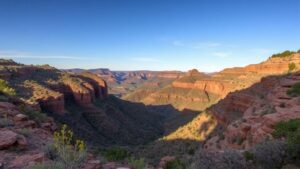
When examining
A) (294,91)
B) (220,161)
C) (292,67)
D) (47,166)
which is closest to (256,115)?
(294,91)

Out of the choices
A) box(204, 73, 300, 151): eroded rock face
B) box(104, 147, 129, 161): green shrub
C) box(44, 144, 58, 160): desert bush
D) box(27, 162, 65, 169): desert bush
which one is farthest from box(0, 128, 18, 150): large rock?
box(204, 73, 300, 151): eroded rock face

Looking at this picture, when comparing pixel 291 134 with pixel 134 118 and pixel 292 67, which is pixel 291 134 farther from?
pixel 134 118

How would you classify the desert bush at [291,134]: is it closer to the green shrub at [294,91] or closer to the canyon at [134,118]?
the canyon at [134,118]

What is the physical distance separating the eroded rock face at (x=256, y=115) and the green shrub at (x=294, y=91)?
42 cm

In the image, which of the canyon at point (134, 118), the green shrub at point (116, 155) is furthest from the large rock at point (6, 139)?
the green shrub at point (116, 155)

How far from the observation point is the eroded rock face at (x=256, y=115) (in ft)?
63.0

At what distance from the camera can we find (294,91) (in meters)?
25.7

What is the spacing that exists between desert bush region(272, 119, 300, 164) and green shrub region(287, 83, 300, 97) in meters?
9.64

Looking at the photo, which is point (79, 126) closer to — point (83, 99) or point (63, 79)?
point (83, 99)

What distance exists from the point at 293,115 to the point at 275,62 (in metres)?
33.9

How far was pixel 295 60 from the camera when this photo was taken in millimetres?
43125

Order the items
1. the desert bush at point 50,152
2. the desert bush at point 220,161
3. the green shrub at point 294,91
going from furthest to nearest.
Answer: the green shrub at point 294,91
the desert bush at point 50,152
the desert bush at point 220,161

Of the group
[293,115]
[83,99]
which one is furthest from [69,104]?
[293,115]

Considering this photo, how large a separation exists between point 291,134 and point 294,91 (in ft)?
46.5
